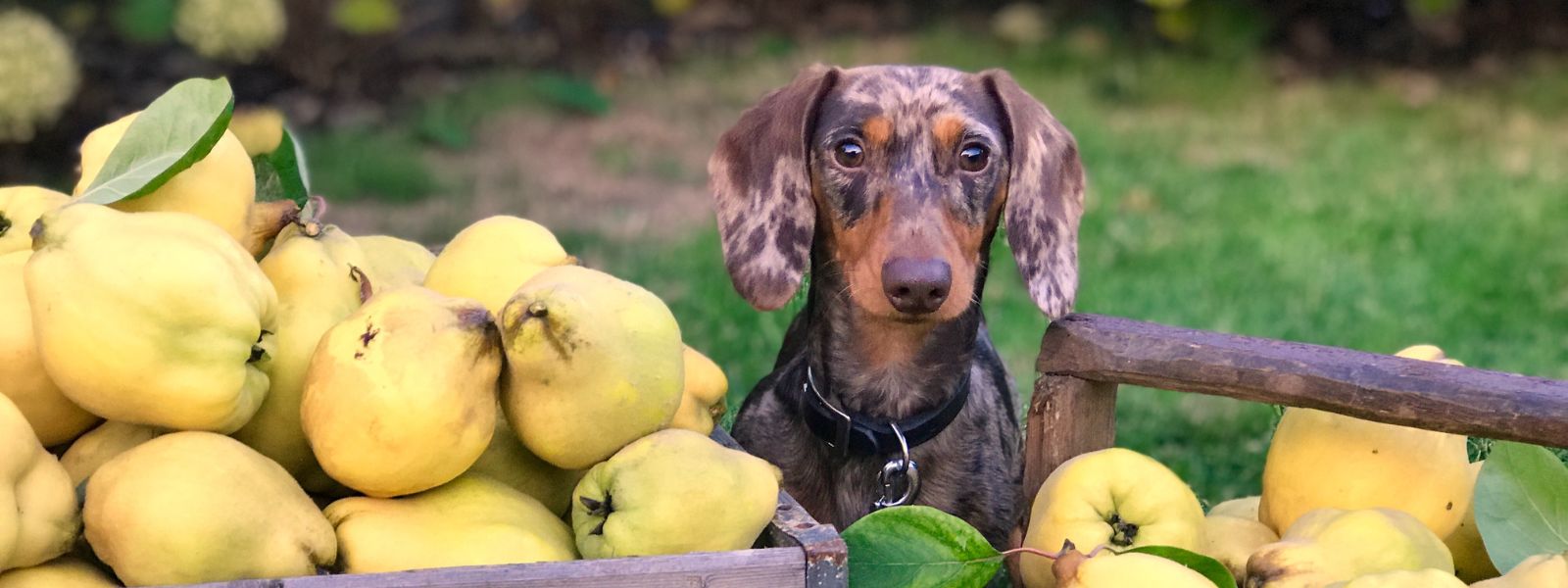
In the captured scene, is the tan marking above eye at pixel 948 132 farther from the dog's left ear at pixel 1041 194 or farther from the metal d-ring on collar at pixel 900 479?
the metal d-ring on collar at pixel 900 479

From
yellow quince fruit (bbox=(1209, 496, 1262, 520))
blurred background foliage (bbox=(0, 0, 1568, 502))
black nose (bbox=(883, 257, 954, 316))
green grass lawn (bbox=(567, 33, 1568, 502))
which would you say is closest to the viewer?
black nose (bbox=(883, 257, 954, 316))

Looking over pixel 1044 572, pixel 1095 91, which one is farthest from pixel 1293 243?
pixel 1044 572

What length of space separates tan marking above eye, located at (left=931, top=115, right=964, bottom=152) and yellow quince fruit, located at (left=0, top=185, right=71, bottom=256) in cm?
130

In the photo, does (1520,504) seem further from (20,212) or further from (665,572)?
(20,212)

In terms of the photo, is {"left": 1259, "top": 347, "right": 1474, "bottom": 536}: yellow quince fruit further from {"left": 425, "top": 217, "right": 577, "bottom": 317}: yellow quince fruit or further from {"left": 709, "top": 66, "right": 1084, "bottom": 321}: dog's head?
{"left": 425, "top": 217, "right": 577, "bottom": 317}: yellow quince fruit

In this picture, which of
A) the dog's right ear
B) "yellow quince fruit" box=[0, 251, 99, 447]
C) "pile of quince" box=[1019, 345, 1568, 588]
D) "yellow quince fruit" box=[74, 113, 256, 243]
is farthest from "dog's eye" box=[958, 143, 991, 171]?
"yellow quince fruit" box=[0, 251, 99, 447]

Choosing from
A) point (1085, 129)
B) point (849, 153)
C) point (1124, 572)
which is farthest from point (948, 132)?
point (1085, 129)

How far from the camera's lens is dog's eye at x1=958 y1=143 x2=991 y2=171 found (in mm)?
2598

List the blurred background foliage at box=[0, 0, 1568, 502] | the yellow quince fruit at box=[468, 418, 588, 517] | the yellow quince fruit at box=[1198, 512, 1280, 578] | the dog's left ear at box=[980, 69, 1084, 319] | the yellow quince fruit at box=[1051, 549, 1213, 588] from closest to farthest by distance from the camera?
the yellow quince fruit at box=[1051, 549, 1213, 588] → the yellow quince fruit at box=[468, 418, 588, 517] → the yellow quince fruit at box=[1198, 512, 1280, 578] → the dog's left ear at box=[980, 69, 1084, 319] → the blurred background foliage at box=[0, 0, 1568, 502]

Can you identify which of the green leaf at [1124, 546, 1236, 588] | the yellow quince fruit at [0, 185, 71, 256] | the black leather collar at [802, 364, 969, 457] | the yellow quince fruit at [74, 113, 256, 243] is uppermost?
the yellow quince fruit at [74, 113, 256, 243]

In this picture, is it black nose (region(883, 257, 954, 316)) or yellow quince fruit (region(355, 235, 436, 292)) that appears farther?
black nose (region(883, 257, 954, 316))

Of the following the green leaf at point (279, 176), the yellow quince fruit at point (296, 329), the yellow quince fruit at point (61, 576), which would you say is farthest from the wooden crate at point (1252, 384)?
the yellow quince fruit at point (61, 576)

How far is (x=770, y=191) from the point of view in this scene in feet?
8.77

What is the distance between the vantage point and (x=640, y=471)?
172cm
